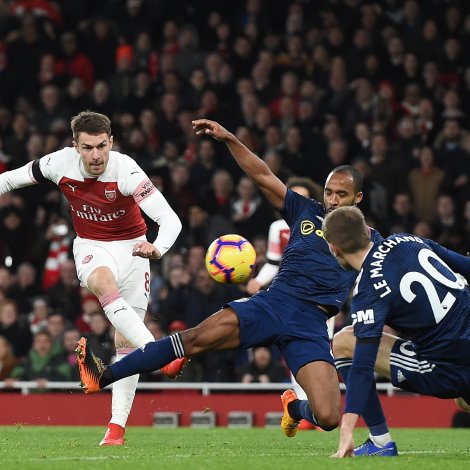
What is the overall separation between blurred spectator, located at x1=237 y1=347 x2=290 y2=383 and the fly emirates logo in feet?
15.8

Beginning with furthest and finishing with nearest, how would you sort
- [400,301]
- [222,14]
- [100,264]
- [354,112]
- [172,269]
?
[222,14] < [354,112] < [172,269] < [100,264] < [400,301]

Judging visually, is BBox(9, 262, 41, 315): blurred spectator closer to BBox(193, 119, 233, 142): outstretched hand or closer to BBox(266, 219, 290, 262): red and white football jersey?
BBox(266, 219, 290, 262): red and white football jersey

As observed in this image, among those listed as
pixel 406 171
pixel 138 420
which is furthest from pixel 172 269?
pixel 406 171

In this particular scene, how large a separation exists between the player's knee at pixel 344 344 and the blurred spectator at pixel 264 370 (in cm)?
553

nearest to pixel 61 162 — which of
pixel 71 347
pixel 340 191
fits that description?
pixel 340 191

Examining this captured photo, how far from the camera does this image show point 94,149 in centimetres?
834

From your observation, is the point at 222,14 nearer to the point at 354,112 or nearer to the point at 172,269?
the point at 354,112

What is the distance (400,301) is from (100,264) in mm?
2629

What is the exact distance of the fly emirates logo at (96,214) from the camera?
861 cm

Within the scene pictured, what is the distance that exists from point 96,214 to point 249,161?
4.46ft

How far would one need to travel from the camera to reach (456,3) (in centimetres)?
1736

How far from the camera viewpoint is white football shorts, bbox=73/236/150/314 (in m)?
8.51

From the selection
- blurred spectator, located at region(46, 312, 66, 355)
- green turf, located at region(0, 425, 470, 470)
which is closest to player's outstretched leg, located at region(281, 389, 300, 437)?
green turf, located at region(0, 425, 470, 470)

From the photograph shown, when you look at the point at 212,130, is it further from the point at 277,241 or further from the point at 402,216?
the point at 402,216
